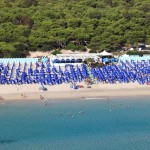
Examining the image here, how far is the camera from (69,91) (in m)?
41.8

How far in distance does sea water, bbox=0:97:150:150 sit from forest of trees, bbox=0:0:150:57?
2018 centimetres

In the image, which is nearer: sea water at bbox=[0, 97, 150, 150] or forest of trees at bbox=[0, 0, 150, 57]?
sea water at bbox=[0, 97, 150, 150]

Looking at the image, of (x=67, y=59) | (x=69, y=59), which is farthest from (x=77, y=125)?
(x=67, y=59)

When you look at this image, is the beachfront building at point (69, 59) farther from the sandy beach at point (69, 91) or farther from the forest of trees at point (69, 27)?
the sandy beach at point (69, 91)

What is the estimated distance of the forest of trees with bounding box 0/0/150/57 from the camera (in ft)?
200

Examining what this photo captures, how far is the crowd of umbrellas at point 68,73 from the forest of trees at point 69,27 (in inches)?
317

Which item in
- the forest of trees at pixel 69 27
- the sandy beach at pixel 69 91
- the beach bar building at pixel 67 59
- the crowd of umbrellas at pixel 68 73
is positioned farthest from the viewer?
the forest of trees at pixel 69 27

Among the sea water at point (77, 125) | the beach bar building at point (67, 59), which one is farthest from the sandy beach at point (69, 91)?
the beach bar building at point (67, 59)

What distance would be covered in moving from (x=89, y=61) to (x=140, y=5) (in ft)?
105

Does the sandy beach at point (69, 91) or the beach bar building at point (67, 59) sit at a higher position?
the beach bar building at point (67, 59)

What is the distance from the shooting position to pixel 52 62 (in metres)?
51.8

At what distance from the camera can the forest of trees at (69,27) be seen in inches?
2398

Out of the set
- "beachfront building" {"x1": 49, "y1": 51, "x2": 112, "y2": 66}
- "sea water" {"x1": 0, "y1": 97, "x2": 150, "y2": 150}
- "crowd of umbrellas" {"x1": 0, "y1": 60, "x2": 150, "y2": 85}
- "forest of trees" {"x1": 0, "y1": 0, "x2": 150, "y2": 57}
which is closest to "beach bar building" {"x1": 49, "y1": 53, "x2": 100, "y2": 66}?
"beachfront building" {"x1": 49, "y1": 51, "x2": 112, "y2": 66}

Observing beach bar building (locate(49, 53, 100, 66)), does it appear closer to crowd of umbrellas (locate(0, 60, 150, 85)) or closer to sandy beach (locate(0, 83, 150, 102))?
crowd of umbrellas (locate(0, 60, 150, 85))
